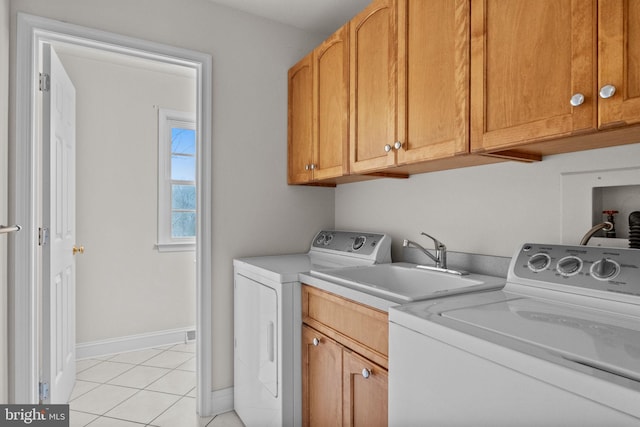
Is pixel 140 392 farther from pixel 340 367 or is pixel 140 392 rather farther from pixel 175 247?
pixel 340 367

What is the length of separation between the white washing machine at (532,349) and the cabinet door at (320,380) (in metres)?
0.45

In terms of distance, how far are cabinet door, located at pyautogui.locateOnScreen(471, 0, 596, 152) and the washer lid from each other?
488 mm

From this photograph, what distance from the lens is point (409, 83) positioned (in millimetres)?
1457

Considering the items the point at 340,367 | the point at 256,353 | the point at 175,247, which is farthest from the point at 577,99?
the point at 175,247

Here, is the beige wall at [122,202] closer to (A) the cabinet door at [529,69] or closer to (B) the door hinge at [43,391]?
(B) the door hinge at [43,391]

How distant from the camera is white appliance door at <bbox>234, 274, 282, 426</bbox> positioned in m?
1.67

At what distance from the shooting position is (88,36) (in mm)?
1836

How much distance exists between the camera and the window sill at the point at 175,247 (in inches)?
126

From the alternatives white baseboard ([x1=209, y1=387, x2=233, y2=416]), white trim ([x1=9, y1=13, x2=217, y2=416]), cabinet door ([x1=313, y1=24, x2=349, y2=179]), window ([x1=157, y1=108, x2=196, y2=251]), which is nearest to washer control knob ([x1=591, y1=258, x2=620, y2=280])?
cabinet door ([x1=313, y1=24, x2=349, y2=179])

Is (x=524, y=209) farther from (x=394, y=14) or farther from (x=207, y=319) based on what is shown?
(x=207, y=319)

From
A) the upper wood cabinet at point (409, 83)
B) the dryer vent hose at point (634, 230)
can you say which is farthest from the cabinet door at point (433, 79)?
the dryer vent hose at point (634, 230)

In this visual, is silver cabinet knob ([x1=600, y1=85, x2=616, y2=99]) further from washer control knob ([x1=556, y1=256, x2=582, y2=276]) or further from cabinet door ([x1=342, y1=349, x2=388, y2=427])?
cabinet door ([x1=342, y1=349, x2=388, y2=427])

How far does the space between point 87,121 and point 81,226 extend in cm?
85

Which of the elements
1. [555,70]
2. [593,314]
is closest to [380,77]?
[555,70]
